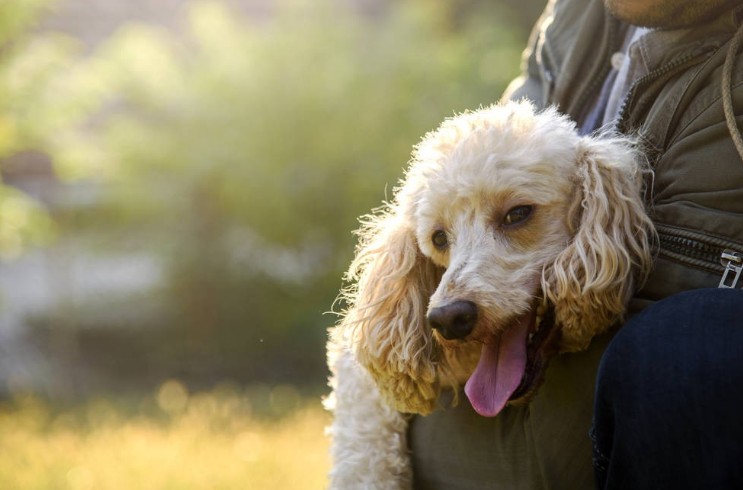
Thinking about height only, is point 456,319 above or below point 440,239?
below

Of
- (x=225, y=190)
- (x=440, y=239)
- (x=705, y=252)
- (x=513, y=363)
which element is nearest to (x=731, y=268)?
(x=705, y=252)

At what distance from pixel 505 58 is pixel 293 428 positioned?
6.95m

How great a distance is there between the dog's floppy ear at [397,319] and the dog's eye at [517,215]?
1.12ft

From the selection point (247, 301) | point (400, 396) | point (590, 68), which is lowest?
point (400, 396)

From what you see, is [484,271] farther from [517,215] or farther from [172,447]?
[172,447]

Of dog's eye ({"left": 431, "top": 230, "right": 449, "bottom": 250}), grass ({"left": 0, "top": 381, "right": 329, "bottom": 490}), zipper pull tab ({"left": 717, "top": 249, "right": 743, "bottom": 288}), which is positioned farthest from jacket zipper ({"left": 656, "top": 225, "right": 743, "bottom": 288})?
grass ({"left": 0, "top": 381, "right": 329, "bottom": 490})

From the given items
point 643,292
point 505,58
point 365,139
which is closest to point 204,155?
point 365,139

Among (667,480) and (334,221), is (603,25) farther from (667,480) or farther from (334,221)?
(334,221)

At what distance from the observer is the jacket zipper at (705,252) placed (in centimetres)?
217

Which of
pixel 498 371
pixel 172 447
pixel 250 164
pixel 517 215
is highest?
pixel 250 164

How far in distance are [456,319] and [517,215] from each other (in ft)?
1.30

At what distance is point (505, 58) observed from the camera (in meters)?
11.9

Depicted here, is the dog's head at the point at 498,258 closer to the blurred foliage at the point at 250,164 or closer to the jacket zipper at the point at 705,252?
the jacket zipper at the point at 705,252

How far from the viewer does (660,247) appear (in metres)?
2.39
